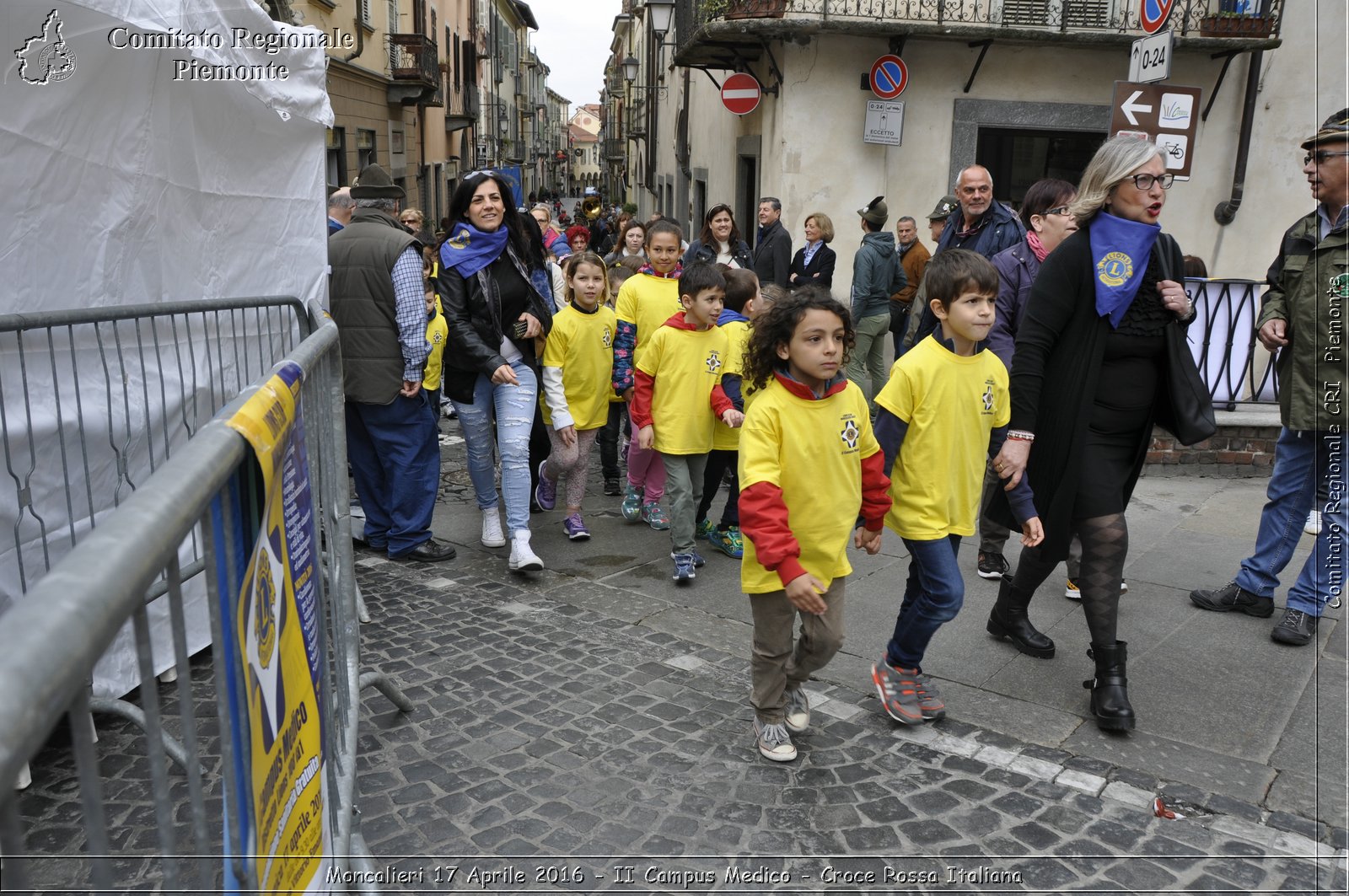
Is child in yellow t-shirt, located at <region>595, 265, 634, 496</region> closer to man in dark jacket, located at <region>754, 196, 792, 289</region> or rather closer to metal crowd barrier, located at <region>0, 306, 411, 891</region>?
man in dark jacket, located at <region>754, 196, 792, 289</region>

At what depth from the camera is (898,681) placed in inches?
149

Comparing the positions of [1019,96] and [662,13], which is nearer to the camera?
[1019,96]

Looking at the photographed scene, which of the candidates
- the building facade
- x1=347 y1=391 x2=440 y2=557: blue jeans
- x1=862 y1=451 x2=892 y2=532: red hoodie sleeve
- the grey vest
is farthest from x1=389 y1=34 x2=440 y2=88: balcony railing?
x1=862 y1=451 x2=892 y2=532: red hoodie sleeve

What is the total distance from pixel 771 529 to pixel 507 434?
8.91ft

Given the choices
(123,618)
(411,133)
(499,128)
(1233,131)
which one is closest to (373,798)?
(123,618)

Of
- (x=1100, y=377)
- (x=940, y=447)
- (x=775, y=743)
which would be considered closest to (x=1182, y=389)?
(x=1100, y=377)

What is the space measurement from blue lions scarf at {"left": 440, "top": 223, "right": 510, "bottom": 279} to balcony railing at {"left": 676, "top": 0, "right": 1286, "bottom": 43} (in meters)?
8.54

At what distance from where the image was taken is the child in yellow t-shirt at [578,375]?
5871 mm

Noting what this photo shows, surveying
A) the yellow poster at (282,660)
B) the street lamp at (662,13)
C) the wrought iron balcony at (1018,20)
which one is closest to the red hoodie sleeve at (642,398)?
the yellow poster at (282,660)

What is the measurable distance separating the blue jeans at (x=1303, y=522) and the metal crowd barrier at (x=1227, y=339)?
3.19 m

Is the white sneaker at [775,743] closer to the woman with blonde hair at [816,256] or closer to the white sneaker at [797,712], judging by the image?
the white sneaker at [797,712]

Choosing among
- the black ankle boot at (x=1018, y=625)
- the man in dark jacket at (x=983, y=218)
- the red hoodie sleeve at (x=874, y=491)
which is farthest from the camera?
the man in dark jacket at (x=983, y=218)

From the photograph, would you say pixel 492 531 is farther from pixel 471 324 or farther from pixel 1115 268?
pixel 1115 268

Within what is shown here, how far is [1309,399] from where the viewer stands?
4.62 m
